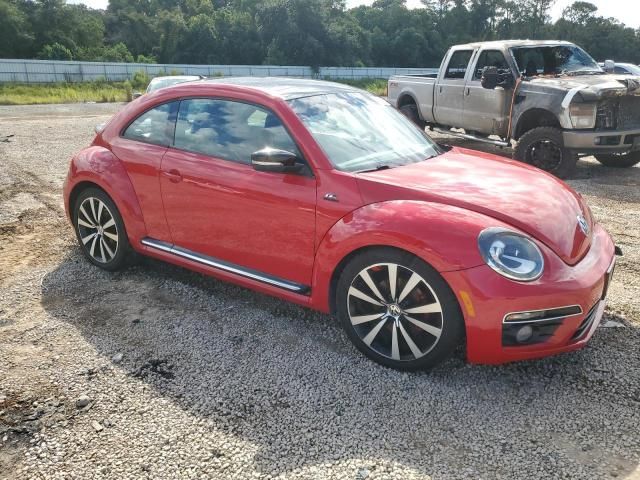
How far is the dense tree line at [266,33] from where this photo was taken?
63062mm

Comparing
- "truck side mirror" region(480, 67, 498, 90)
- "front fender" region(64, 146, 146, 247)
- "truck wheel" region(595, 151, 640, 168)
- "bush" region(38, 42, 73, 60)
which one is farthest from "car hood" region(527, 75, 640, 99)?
"bush" region(38, 42, 73, 60)

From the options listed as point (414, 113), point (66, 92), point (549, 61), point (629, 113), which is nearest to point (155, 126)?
point (629, 113)

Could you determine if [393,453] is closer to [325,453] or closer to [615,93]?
[325,453]

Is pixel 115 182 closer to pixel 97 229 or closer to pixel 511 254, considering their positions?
pixel 97 229

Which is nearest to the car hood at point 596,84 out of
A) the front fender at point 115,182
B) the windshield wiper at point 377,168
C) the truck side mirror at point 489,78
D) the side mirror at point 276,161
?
the truck side mirror at point 489,78

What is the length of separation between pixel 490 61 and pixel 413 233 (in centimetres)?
764

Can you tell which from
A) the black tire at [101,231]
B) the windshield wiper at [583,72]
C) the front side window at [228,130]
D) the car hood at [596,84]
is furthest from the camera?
the windshield wiper at [583,72]

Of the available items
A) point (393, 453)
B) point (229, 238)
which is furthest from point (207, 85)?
point (393, 453)

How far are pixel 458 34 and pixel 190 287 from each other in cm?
9646

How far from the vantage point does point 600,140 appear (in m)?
7.89

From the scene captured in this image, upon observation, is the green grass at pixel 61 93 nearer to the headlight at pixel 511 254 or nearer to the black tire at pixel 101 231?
the black tire at pixel 101 231

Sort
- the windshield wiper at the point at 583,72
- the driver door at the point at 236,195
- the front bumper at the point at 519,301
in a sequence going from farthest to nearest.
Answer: the windshield wiper at the point at 583,72
the driver door at the point at 236,195
the front bumper at the point at 519,301

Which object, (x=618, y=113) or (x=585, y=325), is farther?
(x=618, y=113)

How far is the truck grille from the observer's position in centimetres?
794
